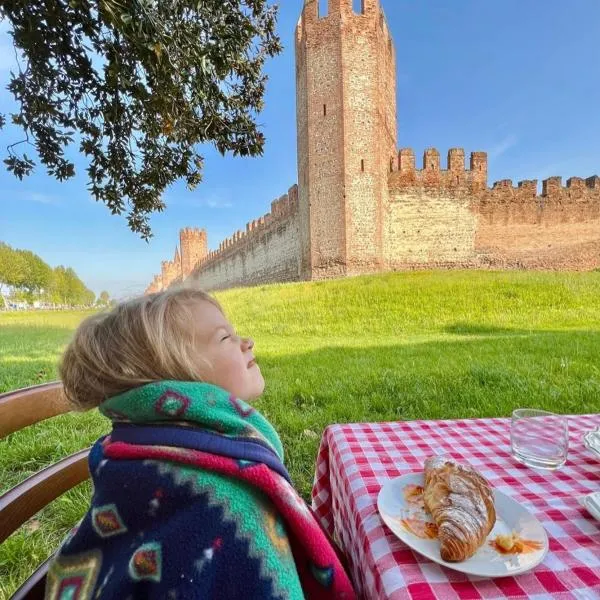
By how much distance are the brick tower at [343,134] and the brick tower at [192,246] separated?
22191mm

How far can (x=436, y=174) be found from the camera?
16.0m

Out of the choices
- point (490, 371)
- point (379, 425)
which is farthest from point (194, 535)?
point (490, 371)

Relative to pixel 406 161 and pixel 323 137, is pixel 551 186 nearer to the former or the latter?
pixel 406 161

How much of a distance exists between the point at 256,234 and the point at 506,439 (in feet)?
66.4

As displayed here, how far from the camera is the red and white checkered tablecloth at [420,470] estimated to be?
59 centimetres

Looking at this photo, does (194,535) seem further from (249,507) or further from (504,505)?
(504,505)

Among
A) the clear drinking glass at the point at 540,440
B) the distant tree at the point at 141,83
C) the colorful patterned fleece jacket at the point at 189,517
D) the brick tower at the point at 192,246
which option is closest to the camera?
the colorful patterned fleece jacket at the point at 189,517

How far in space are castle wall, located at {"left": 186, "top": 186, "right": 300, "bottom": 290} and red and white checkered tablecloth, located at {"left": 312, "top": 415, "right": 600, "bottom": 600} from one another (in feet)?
50.9

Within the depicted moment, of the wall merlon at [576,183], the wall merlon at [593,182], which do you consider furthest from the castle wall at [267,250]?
the wall merlon at [593,182]

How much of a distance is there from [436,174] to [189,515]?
56.8ft

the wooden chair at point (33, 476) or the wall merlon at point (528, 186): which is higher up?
the wall merlon at point (528, 186)

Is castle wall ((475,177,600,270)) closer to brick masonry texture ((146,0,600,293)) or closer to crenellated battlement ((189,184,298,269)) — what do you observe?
brick masonry texture ((146,0,600,293))

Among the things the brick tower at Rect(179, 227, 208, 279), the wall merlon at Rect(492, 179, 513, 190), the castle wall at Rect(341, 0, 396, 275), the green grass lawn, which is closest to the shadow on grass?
the green grass lawn

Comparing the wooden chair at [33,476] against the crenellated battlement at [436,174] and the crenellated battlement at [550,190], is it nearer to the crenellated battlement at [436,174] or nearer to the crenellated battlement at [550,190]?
the crenellated battlement at [436,174]
